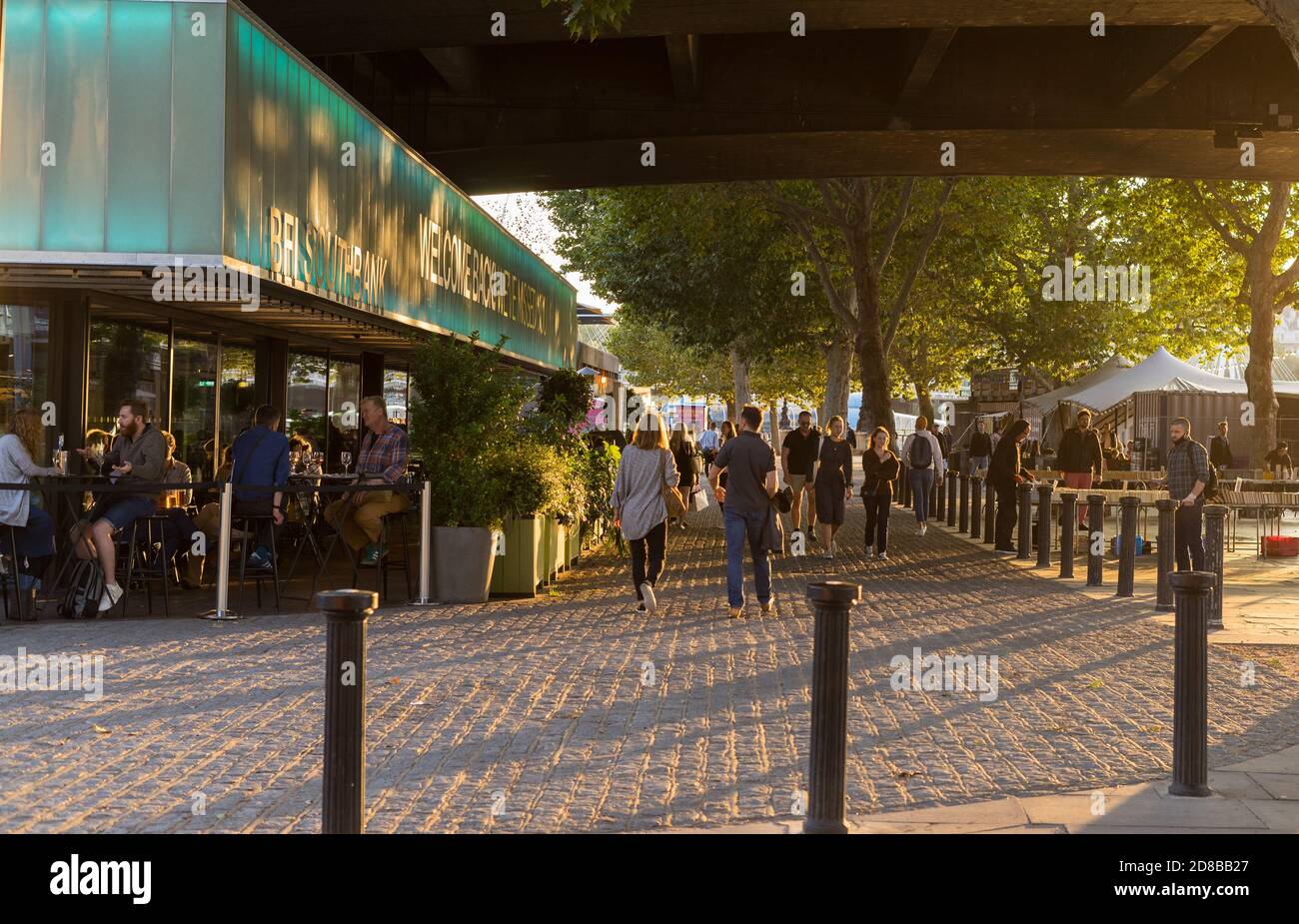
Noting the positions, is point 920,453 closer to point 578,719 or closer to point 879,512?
point 879,512

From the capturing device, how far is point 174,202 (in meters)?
10.9

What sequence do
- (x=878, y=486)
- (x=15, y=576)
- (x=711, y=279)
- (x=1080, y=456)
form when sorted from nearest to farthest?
(x=15, y=576) < (x=878, y=486) < (x=1080, y=456) < (x=711, y=279)

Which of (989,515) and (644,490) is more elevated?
(644,490)

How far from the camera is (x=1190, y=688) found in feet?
20.7

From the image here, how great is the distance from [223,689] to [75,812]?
270 cm

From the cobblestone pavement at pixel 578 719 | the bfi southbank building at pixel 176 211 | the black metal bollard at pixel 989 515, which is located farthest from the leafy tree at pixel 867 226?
the cobblestone pavement at pixel 578 719

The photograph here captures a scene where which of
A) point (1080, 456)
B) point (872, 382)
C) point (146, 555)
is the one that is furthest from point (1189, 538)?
point (872, 382)

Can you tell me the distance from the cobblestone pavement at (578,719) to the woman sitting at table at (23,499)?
831mm

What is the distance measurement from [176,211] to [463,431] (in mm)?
3282

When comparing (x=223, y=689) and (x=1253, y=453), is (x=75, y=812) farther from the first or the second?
(x=1253, y=453)

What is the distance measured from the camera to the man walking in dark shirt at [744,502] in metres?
12.3

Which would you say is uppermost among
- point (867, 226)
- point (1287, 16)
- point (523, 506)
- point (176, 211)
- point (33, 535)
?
point (867, 226)

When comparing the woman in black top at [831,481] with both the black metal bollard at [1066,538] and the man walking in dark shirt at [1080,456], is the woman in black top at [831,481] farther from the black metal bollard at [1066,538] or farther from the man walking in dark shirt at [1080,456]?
the man walking in dark shirt at [1080,456]

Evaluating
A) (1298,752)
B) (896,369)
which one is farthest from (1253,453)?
(896,369)
